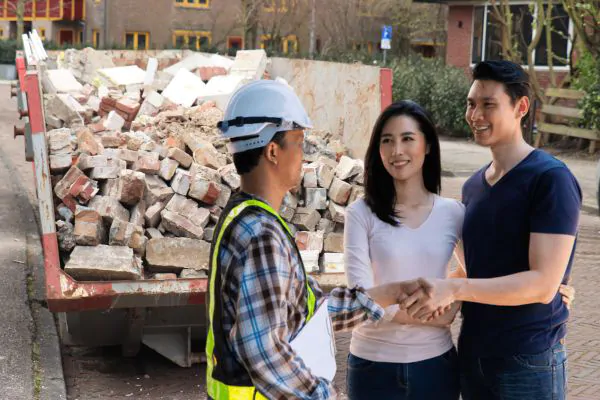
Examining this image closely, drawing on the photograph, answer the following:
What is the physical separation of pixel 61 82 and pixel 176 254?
155 inches

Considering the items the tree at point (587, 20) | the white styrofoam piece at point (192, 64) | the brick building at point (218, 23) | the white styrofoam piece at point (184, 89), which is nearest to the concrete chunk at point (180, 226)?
the white styrofoam piece at point (184, 89)

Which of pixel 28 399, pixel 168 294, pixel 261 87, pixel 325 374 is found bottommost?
pixel 28 399

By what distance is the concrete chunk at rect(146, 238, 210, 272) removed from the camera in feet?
18.5

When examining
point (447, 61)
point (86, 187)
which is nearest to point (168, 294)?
point (86, 187)

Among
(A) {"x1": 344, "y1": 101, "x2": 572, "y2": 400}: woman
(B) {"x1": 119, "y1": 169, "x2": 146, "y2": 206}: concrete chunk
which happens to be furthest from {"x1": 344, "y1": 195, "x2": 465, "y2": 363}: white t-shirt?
(B) {"x1": 119, "y1": 169, "x2": 146, "y2": 206}: concrete chunk

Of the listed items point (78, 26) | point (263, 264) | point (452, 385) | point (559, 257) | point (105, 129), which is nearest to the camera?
point (263, 264)

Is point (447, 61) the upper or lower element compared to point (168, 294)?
upper

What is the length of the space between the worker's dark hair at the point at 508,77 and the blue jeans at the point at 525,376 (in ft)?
2.70

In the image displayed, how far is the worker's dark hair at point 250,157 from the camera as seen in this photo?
7.73 ft

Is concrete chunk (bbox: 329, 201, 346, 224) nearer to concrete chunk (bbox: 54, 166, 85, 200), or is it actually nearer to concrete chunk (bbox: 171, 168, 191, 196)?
concrete chunk (bbox: 171, 168, 191, 196)

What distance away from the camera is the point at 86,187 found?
582 centimetres

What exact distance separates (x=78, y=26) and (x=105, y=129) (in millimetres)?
44422

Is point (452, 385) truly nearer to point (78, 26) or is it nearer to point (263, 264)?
point (263, 264)

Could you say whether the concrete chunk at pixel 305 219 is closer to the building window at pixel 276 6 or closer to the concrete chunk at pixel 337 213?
the concrete chunk at pixel 337 213
